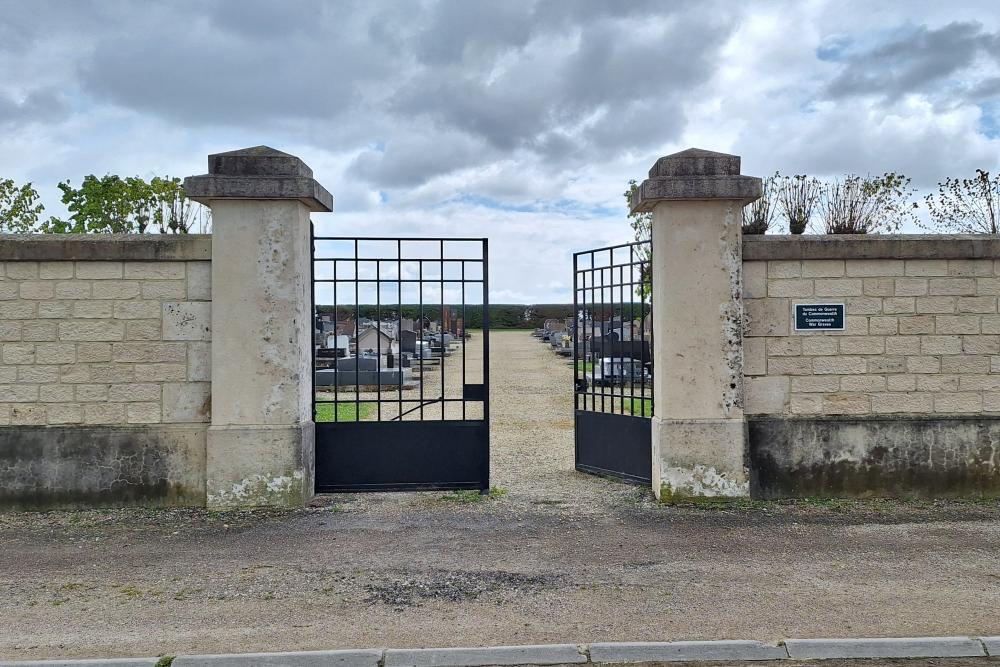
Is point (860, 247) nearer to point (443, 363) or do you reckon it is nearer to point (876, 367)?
point (876, 367)

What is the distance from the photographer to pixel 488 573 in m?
5.12

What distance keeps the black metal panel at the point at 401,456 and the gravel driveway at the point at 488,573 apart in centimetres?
20

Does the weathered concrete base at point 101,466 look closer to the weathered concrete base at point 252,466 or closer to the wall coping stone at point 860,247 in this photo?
the weathered concrete base at point 252,466

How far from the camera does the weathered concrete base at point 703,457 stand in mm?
6961

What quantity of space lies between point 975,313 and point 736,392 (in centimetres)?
253

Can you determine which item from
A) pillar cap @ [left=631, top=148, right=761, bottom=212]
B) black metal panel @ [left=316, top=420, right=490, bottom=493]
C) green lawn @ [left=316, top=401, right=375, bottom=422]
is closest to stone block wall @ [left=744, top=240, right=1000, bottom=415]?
pillar cap @ [left=631, top=148, right=761, bottom=212]

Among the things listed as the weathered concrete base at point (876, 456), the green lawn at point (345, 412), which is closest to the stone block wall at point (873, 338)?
the weathered concrete base at point (876, 456)

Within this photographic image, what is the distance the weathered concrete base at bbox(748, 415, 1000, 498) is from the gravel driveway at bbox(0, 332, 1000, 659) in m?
0.23

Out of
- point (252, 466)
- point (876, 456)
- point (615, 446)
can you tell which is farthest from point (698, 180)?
point (252, 466)

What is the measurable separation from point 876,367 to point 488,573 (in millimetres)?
4437

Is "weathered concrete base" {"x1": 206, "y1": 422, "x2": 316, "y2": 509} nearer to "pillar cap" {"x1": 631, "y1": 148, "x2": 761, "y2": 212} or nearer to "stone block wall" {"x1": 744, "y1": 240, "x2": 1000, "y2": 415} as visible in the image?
"pillar cap" {"x1": 631, "y1": 148, "x2": 761, "y2": 212}

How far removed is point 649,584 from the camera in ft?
16.0

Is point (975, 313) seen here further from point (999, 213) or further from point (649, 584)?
point (999, 213)

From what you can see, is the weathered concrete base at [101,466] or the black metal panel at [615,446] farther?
the black metal panel at [615,446]
